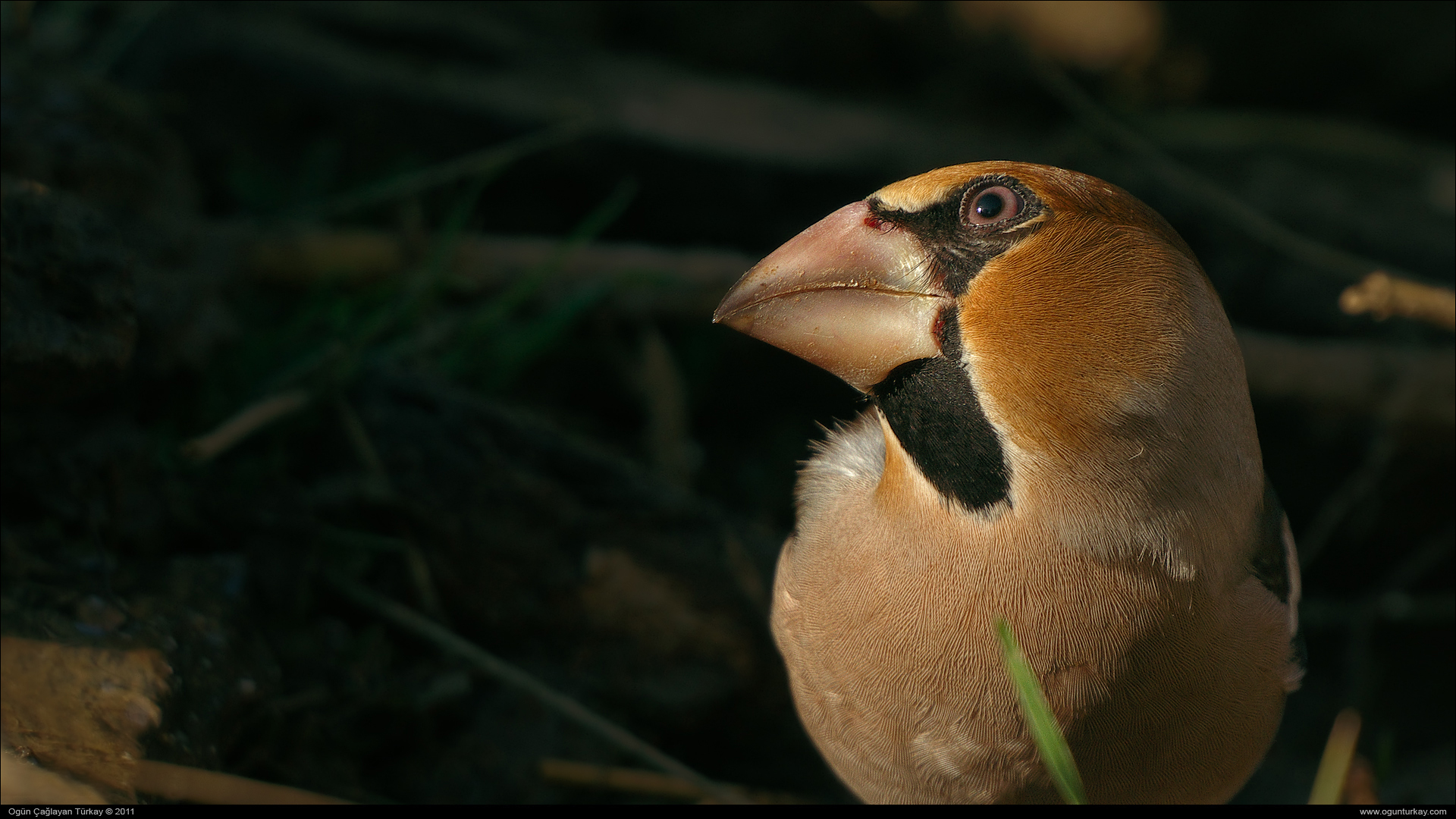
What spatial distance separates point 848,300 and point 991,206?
32 centimetres

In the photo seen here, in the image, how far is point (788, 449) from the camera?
13.7 feet

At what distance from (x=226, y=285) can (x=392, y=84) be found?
1.18 meters

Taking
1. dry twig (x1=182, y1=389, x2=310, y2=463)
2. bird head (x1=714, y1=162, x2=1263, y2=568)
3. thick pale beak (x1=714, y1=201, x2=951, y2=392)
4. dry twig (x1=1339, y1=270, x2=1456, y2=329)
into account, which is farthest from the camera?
dry twig (x1=182, y1=389, x2=310, y2=463)

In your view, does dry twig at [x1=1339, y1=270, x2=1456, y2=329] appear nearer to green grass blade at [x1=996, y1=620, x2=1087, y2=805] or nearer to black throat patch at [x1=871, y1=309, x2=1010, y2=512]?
black throat patch at [x1=871, y1=309, x2=1010, y2=512]

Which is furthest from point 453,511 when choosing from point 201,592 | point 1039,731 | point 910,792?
point 1039,731

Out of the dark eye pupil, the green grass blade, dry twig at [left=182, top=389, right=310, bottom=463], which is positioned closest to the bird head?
the dark eye pupil

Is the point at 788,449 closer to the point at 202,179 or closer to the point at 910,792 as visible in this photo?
the point at 910,792

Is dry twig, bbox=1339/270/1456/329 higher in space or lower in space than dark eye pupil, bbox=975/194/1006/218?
lower

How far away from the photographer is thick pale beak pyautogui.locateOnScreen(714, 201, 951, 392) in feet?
6.70

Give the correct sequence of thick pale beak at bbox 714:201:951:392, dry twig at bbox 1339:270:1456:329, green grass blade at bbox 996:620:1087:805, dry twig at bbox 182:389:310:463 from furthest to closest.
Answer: dry twig at bbox 182:389:310:463
dry twig at bbox 1339:270:1456:329
thick pale beak at bbox 714:201:951:392
green grass blade at bbox 996:620:1087:805

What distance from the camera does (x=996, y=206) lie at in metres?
2.01

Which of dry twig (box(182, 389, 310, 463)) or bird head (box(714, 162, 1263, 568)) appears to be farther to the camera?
dry twig (box(182, 389, 310, 463))

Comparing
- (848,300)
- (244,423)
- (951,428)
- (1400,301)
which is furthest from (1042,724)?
(244,423)

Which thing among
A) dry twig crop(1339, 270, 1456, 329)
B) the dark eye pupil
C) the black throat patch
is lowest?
the black throat patch
